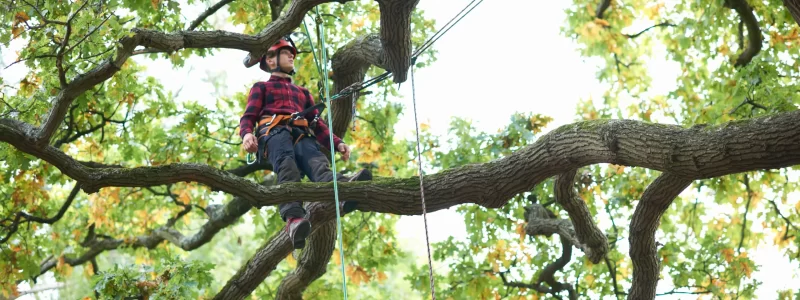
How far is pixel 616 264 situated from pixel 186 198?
436 cm

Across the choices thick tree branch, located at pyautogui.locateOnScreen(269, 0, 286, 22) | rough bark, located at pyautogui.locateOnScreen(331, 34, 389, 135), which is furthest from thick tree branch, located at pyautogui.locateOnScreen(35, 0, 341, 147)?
thick tree branch, located at pyautogui.locateOnScreen(269, 0, 286, 22)

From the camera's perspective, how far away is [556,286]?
9.68m

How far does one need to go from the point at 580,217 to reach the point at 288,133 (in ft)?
6.44

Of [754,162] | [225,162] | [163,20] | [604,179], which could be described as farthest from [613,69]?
[754,162]

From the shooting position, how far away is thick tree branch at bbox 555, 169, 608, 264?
643 cm

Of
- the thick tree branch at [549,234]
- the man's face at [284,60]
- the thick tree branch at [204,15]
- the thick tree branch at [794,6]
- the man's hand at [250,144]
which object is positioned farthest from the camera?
the thick tree branch at [204,15]

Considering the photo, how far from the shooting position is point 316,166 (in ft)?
20.5

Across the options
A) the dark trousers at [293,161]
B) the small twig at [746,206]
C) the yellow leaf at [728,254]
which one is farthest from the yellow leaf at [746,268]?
the dark trousers at [293,161]

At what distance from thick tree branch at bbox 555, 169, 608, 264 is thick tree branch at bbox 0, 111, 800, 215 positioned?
73cm

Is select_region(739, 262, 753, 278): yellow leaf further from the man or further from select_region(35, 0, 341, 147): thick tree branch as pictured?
select_region(35, 0, 341, 147): thick tree branch

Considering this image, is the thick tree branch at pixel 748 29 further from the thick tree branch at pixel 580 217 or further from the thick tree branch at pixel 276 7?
the thick tree branch at pixel 276 7

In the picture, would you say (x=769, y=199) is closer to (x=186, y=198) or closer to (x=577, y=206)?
(x=577, y=206)

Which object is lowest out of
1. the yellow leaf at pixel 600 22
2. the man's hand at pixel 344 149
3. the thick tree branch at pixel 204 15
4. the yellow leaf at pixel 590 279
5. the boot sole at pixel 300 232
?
the boot sole at pixel 300 232

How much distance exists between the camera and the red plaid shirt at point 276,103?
6535 millimetres
